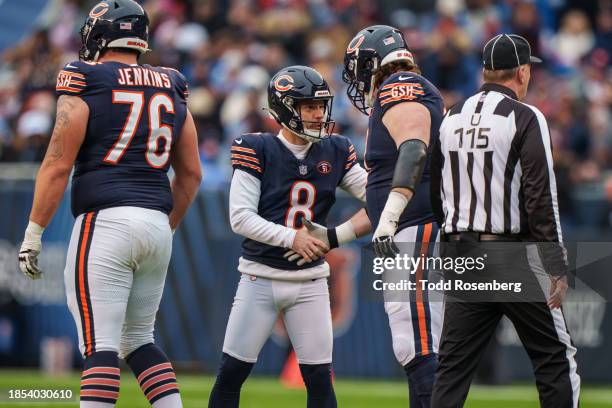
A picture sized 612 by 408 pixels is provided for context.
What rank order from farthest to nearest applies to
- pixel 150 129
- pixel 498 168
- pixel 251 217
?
pixel 251 217, pixel 150 129, pixel 498 168

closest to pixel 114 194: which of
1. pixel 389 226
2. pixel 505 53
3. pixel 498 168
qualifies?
pixel 389 226

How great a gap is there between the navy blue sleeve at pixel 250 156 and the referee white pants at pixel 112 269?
0.66 meters

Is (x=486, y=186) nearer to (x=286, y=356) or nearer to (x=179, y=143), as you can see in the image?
(x=179, y=143)

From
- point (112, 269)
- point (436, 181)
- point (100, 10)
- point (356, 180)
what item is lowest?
point (112, 269)

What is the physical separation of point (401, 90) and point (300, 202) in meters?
0.90

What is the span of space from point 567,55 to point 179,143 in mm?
10216

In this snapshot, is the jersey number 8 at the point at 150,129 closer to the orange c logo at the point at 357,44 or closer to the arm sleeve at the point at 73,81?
the arm sleeve at the point at 73,81

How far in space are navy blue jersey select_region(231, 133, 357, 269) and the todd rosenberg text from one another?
0.49 meters

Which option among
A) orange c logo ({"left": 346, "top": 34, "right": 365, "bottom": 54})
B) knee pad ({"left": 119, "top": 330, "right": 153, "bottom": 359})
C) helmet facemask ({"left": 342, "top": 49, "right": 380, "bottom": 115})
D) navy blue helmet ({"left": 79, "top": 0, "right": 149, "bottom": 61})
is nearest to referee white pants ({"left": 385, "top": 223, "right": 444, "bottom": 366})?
helmet facemask ({"left": 342, "top": 49, "right": 380, "bottom": 115})

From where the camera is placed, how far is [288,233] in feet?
20.6

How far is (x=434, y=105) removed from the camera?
20.1 feet

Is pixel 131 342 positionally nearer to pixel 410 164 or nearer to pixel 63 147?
pixel 63 147

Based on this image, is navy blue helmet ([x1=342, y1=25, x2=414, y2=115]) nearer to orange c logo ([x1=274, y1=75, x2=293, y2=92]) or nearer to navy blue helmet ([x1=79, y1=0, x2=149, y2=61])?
orange c logo ([x1=274, y1=75, x2=293, y2=92])

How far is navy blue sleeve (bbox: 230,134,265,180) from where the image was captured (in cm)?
641
